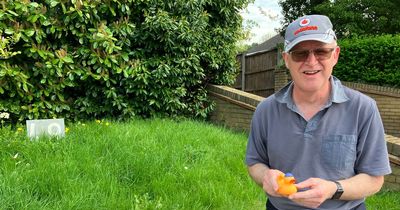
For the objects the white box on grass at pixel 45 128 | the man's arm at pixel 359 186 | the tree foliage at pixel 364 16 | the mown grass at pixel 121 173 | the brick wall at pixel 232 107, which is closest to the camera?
the man's arm at pixel 359 186

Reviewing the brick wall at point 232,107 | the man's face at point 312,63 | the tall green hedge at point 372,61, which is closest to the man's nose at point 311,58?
the man's face at point 312,63

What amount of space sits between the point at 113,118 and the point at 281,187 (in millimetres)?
4990

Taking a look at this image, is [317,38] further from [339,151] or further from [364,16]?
[364,16]

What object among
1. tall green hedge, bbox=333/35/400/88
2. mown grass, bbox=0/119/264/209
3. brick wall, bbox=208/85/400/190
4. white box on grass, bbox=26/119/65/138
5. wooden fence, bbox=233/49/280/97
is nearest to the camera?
mown grass, bbox=0/119/264/209

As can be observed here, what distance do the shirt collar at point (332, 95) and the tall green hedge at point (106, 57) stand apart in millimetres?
3946

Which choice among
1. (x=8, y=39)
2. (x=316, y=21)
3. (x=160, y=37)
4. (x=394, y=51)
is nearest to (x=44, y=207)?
(x=316, y=21)

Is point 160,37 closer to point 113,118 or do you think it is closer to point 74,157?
point 113,118

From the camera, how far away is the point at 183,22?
632 centimetres

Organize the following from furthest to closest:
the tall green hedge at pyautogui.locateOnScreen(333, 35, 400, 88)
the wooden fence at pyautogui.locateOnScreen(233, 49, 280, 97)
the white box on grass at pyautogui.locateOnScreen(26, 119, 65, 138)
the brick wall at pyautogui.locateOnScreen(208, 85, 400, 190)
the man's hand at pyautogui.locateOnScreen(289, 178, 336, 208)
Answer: the wooden fence at pyautogui.locateOnScreen(233, 49, 280, 97)
the tall green hedge at pyautogui.locateOnScreen(333, 35, 400, 88)
the brick wall at pyautogui.locateOnScreen(208, 85, 400, 190)
the white box on grass at pyautogui.locateOnScreen(26, 119, 65, 138)
the man's hand at pyautogui.locateOnScreen(289, 178, 336, 208)

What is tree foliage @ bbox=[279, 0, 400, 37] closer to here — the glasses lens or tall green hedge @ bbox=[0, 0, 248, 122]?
tall green hedge @ bbox=[0, 0, 248, 122]

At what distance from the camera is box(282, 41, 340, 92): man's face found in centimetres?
178

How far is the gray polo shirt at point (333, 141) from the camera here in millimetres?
1744

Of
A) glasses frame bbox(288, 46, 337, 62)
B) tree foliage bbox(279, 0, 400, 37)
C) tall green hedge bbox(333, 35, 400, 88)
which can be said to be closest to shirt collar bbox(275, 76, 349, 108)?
glasses frame bbox(288, 46, 337, 62)

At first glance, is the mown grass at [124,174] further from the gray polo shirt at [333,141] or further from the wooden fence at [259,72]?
the wooden fence at [259,72]
